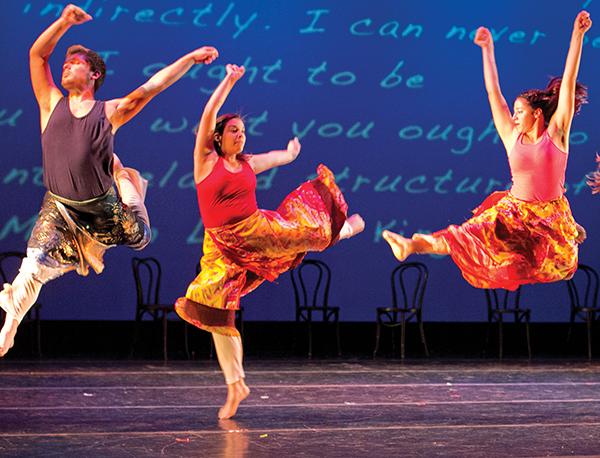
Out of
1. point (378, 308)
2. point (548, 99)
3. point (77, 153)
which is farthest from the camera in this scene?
point (378, 308)

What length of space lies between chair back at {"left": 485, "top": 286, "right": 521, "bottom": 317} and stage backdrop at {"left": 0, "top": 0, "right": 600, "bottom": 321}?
0.43ft

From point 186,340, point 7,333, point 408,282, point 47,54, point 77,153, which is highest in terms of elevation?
point 47,54

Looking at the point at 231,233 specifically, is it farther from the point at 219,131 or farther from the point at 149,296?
the point at 149,296

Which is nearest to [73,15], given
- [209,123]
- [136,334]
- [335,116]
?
[209,123]

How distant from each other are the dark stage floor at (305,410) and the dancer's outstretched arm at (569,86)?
4.51ft

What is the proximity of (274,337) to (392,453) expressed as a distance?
13.7 ft

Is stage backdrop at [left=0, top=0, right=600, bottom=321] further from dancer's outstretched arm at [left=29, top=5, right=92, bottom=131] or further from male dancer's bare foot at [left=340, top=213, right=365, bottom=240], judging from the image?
dancer's outstretched arm at [left=29, top=5, right=92, bottom=131]

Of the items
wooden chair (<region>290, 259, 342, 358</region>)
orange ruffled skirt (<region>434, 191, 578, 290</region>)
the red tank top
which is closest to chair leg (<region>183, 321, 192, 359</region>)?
wooden chair (<region>290, 259, 342, 358</region>)

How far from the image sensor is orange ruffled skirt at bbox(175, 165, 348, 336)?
4836 mm

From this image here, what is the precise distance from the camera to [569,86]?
14.9ft

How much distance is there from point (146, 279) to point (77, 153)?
3872 millimetres

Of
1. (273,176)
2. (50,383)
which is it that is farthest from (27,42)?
(50,383)

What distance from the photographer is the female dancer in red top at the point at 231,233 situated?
15.9 ft

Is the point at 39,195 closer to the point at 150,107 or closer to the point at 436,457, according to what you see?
the point at 150,107
